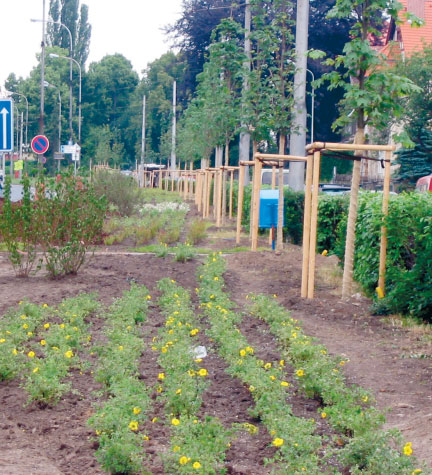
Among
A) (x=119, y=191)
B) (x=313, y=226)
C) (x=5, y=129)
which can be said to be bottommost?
(x=119, y=191)

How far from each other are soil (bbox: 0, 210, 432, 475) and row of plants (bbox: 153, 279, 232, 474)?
12cm

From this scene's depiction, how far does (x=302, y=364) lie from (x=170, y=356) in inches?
41.6

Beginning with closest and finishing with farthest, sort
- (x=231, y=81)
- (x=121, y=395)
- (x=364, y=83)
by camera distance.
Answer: (x=121, y=395) → (x=364, y=83) → (x=231, y=81)

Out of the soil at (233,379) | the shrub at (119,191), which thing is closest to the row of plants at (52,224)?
the soil at (233,379)

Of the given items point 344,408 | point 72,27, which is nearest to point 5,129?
point 344,408

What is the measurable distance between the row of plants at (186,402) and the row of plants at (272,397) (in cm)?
25

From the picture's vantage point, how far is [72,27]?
81750 mm

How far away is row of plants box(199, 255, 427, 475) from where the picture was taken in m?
4.25

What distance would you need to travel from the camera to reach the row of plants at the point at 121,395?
4352mm

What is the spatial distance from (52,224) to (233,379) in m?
5.47

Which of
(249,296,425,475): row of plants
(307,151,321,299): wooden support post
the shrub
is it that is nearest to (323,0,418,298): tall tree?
(307,151,321,299): wooden support post

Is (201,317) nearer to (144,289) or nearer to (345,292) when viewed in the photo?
(144,289)

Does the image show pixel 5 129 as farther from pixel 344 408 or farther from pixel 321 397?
pixel 344 408

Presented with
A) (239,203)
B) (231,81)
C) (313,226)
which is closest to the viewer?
(313,226)
